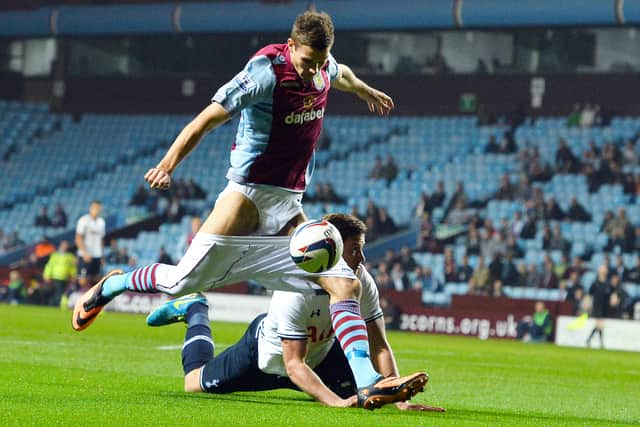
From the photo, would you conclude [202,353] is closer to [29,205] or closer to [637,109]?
[637,109]

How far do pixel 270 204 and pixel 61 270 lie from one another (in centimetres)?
1805

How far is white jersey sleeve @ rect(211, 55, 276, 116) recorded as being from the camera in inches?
282

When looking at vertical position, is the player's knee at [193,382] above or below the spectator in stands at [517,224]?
above

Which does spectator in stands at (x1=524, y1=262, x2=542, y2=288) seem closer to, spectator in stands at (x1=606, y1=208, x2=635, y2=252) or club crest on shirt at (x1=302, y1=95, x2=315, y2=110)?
spectator in stands at (x1=606, y1=208, x2=635, y2=252)

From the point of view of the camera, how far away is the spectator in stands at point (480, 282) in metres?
24.4

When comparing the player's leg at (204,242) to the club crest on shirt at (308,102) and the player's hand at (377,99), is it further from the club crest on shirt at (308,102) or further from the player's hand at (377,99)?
the player's hand at (377,99)

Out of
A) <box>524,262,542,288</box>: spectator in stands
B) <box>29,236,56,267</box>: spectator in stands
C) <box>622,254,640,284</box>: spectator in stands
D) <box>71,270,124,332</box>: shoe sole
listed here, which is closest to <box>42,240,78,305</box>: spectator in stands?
<box>29,236,56,267</box>: spectator in stands

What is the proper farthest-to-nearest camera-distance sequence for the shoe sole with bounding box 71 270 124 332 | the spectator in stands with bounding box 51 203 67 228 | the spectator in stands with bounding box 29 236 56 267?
the spectator in stands with bounding box 51 203 67 228, the spectator in stands with bounding box 29 236 56 267, the shoe sole with bounding box 71 270 124 332

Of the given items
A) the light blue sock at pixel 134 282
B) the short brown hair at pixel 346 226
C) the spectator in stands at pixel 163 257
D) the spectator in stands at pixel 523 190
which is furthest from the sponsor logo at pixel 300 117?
the spectator in stands at pixel 523 190

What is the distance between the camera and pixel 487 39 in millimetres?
34125

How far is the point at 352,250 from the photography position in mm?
7820

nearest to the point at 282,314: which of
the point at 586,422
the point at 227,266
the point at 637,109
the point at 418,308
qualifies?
the point at 227,266

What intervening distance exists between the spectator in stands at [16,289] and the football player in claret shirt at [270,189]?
20539 mm

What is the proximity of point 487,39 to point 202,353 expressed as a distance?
26512mm
